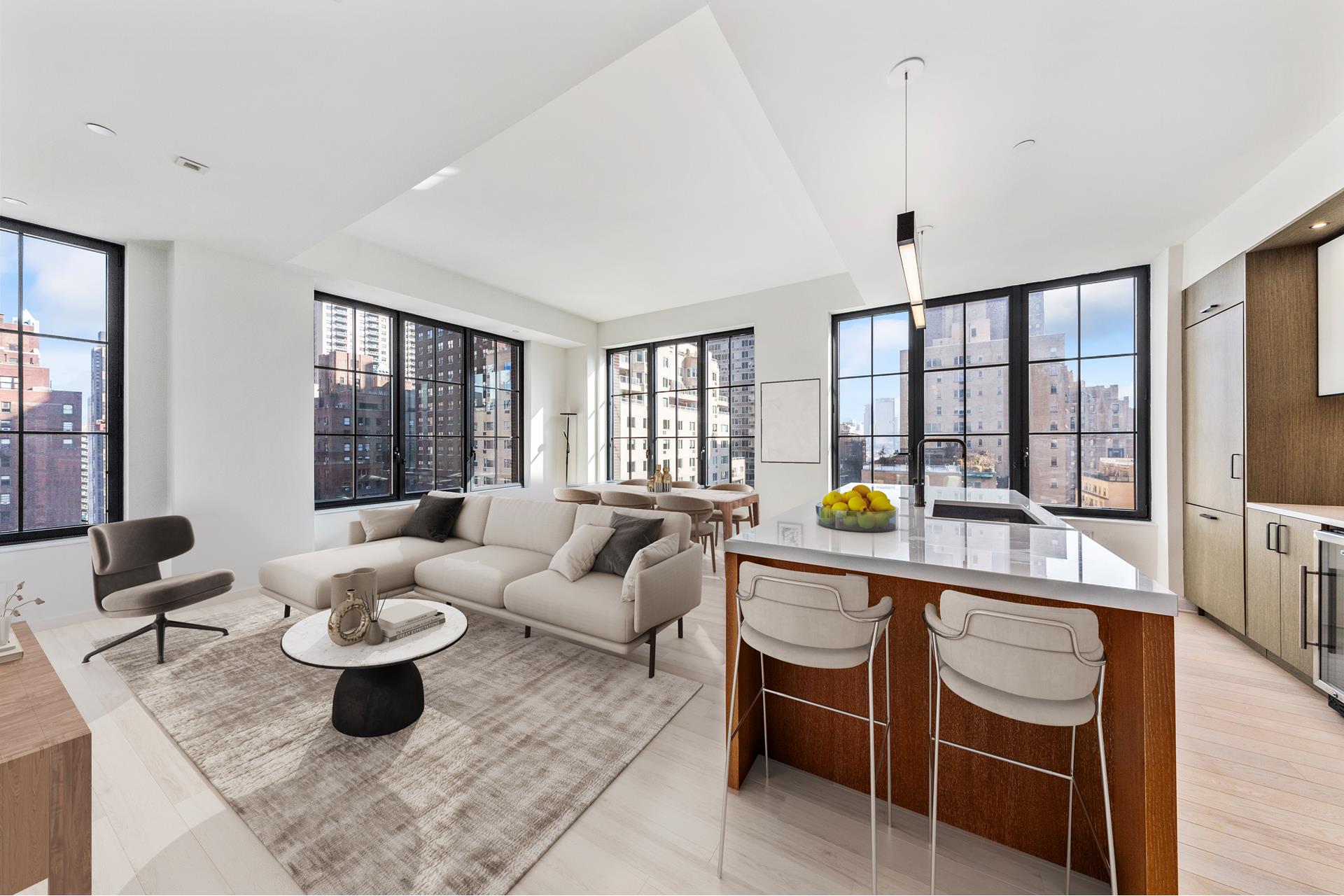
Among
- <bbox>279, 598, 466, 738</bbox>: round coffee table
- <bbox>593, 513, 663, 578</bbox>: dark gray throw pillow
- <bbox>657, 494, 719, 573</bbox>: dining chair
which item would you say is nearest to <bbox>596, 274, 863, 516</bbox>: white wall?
<bbox>657, 494, 719, 573</bbox>: dining chair

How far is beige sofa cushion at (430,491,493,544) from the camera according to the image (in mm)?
4176

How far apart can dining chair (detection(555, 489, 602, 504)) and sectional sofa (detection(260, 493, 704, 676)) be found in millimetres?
1222

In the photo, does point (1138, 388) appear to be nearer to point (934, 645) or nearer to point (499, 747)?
point (934, 645)

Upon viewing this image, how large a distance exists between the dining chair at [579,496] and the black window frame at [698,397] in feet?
5.48

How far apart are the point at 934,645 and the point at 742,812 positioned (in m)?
0.90

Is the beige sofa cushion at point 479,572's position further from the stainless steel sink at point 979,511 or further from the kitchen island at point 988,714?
the stainless steel sink at point 979,511

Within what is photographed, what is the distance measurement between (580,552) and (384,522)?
2.16 m

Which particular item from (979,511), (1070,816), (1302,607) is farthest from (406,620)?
(1302,607)

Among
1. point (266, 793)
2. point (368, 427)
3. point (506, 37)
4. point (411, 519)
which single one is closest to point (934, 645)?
point (266, 793)

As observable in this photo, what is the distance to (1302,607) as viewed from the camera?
2.54m

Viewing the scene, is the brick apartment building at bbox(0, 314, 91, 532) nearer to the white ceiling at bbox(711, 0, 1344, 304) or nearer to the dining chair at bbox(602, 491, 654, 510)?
the dining chair at bbox(602, 491, 654, 510)

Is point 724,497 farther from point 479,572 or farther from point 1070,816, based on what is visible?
point 1070,816

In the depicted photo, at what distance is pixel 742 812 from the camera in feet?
5.59

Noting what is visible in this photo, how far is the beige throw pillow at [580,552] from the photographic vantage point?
119 inches
